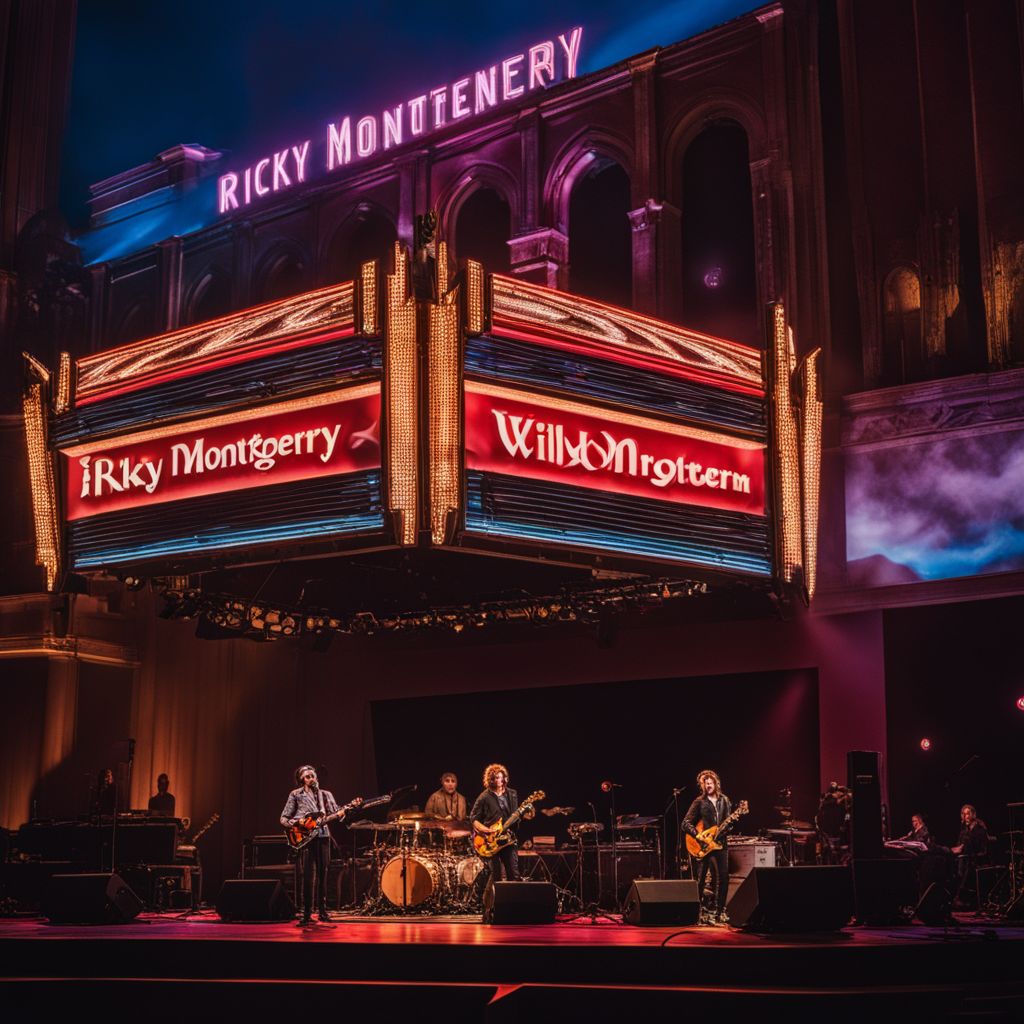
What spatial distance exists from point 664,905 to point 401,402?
20.9 feet

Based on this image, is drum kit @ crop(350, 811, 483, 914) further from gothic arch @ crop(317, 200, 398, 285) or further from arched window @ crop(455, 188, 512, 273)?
gothic arch @ crop(317, 200, 398, 285)

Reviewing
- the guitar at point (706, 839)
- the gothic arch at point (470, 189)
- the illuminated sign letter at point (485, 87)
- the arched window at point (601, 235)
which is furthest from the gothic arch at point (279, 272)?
the guitar at point (706, 839)

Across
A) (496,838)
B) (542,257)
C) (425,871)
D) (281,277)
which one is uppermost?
(281,277)

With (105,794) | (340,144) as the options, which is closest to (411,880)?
(105,794)

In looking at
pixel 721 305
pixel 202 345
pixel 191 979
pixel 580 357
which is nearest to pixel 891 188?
pixel 721 305

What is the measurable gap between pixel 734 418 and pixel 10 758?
14782 mm

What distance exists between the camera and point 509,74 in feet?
79.0

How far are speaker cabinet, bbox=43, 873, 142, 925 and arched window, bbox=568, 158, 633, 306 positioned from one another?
500 inches

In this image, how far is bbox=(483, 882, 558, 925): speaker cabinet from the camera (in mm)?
14945

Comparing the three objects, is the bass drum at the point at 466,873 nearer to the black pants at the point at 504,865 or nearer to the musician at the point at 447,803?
the musician at the point at 447,803

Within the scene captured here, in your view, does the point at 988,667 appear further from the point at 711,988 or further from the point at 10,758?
the point at 10,758

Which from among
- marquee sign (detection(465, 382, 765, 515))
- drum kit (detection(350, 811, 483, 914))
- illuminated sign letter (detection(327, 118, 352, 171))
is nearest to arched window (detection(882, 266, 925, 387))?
marquee sign (detection(465, 382, 765, 515))

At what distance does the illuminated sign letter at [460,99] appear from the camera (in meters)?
24.4

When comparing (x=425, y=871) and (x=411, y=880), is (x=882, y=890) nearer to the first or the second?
(x=425, y=871)
